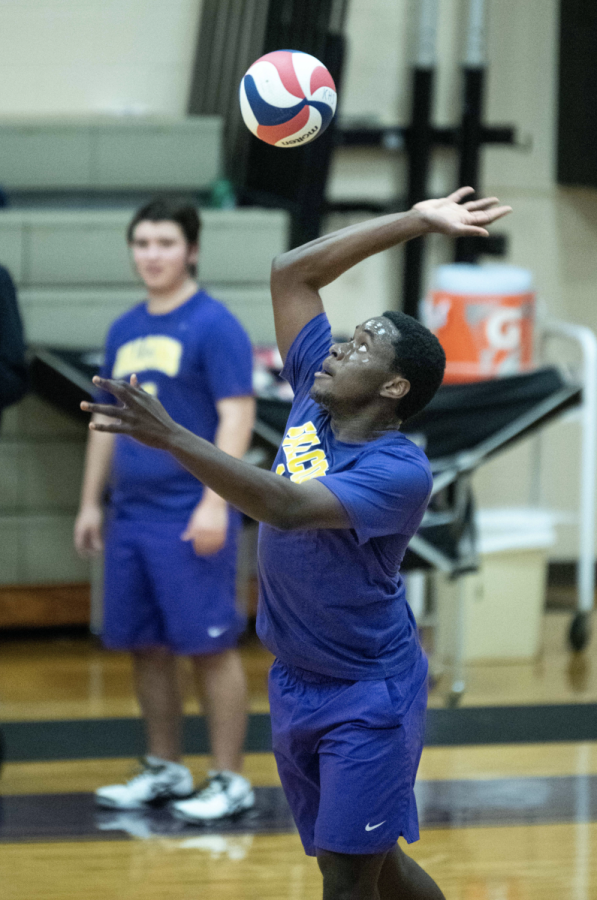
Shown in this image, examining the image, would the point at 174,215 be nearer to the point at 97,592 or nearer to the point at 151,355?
the point at 151,355

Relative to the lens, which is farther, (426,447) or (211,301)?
(426,447)

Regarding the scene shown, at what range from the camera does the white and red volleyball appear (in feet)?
7.67

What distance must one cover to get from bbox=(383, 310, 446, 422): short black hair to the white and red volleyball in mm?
568

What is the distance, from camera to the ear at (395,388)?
1962mm

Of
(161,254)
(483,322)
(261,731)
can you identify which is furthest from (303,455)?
(483,322)

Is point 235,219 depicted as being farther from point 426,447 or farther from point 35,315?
point 426,447

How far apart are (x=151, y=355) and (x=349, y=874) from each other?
5.13 ft

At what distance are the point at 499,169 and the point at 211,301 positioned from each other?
3.18 m

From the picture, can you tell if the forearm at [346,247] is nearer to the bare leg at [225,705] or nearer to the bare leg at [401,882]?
the bare leg at [401,882]

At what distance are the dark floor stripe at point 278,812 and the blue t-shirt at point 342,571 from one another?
4.02ft

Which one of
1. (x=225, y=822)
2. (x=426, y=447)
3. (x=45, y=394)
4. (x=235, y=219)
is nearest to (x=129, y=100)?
(x=235, y=219)

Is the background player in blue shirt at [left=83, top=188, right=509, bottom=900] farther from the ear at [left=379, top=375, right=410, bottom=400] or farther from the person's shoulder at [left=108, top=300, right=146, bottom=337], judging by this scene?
the person's shoulder at [left=108, top=300, right=146, bottom=337]

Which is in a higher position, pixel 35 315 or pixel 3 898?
pixel 35 315

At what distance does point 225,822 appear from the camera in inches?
122
